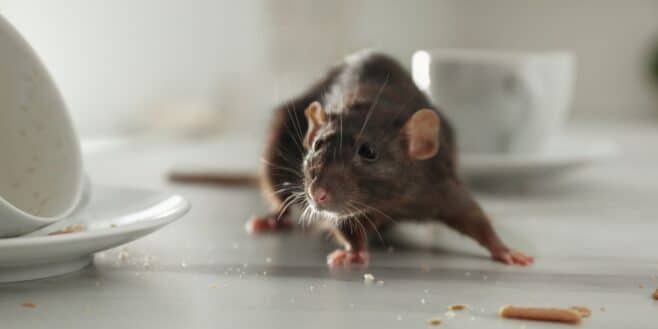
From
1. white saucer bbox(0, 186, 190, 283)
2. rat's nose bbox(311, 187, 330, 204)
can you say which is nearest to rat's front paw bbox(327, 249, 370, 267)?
rat's nose bbox(311, 187, 330, 204)

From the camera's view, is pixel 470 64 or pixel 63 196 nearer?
pixel 63 196

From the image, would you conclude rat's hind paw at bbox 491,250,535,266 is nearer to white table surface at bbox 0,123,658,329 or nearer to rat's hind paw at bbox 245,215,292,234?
white table surface at bbox 0,123,658,329

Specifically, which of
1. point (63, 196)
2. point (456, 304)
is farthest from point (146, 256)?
point (456, 304)

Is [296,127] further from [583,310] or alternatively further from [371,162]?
[583,310]

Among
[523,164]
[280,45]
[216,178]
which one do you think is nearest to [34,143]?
[216,178]

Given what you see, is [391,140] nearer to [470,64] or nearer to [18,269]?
[18,269]
